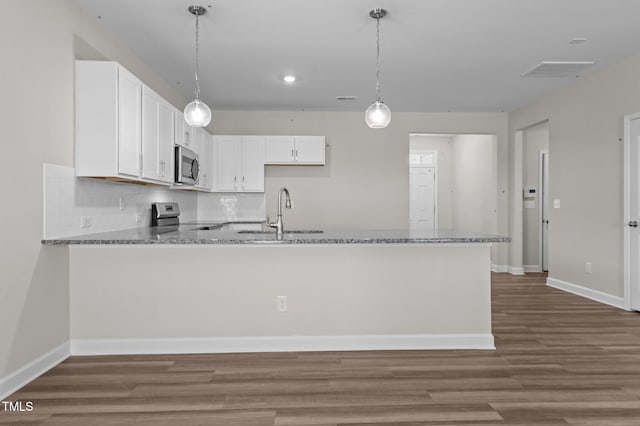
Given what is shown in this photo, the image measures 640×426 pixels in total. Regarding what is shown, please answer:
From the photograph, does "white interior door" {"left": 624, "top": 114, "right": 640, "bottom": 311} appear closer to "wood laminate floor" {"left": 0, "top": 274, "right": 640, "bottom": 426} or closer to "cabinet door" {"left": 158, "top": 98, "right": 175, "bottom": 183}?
"wood laminate floor" {"left": 0, "top": 274, "right": 640, "bottom": 426}

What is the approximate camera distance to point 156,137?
12.4 feet

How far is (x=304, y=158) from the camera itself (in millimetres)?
6180

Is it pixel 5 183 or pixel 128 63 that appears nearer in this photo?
pixel 5 183

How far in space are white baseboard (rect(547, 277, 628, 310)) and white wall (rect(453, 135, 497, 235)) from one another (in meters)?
1.44

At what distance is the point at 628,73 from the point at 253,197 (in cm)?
500

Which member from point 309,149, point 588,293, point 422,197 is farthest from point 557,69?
point 422,197

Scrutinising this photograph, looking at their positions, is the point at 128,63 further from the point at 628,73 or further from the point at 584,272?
the point at 584,272

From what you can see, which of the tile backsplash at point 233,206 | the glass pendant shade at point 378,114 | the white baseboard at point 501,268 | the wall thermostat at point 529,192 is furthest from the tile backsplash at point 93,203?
the wall thermostat at point 529,192

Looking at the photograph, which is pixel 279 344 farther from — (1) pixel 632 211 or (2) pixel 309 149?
(1) pixel 632 211

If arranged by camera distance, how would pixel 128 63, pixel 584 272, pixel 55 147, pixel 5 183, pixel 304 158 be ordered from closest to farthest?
pixel 5 183
pixel 55 147
pixel 128 63
pixel 584 272
pixel 304 158

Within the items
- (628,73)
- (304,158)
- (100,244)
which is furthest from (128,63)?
(628,73)

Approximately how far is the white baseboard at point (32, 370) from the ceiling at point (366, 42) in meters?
2.59

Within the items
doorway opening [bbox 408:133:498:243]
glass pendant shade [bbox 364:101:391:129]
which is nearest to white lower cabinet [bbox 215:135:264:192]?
glass pendant shade [bbox 364:101:391:129]

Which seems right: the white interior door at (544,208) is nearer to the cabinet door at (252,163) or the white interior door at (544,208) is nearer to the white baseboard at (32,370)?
the cabinet door at (252,163)
